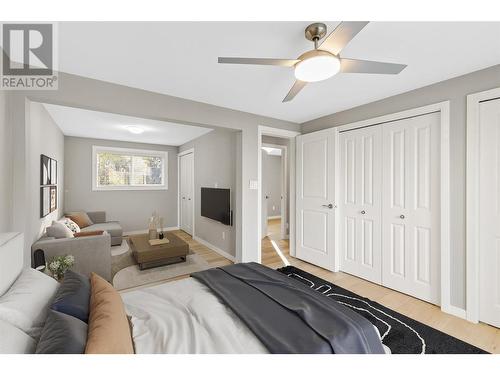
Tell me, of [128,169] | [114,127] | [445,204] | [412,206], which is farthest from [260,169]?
[128,169]

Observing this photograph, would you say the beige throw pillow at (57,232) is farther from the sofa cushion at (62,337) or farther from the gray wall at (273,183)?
the gray wall at (273,183)

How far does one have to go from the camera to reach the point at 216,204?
13.7 ft

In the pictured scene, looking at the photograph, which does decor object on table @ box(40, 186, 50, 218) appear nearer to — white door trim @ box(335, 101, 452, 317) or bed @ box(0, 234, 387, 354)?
bed @ box(0, 234, 387, 354)

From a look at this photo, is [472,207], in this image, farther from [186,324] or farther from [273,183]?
[273,183]

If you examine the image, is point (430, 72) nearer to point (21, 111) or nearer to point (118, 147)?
point (21, 111)

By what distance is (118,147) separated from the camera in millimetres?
5496

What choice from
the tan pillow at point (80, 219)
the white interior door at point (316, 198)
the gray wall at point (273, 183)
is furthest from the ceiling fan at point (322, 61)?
the gray wall at point (273, 183)

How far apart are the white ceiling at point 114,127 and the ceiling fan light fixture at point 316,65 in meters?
2.97

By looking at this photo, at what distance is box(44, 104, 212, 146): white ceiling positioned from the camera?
3.51 metres

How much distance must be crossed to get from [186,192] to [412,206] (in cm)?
484

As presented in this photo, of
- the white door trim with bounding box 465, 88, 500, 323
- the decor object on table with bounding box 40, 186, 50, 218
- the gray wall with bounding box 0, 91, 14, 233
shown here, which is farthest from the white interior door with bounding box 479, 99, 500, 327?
the decor object on table with bounding box 40, 186, 50, 218

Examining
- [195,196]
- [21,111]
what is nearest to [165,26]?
[21,111]

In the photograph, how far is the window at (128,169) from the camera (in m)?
5.35
